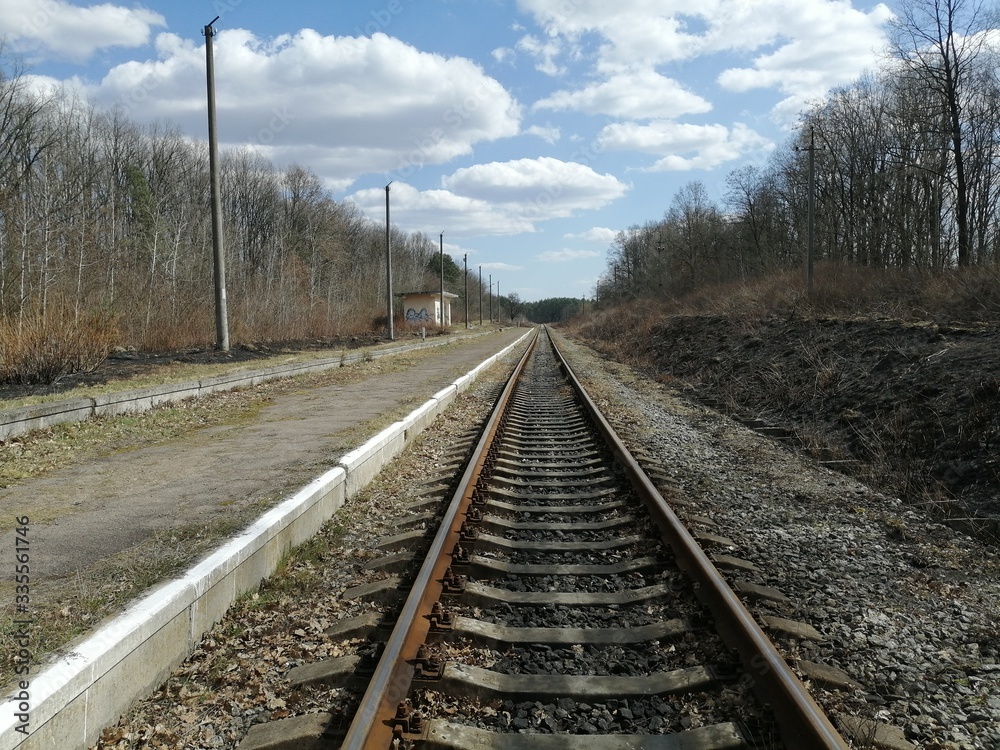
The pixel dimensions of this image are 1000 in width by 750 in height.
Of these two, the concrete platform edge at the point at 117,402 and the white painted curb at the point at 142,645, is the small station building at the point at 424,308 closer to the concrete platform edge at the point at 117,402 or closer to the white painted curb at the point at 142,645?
the concrete platform edge at the point at 117,402

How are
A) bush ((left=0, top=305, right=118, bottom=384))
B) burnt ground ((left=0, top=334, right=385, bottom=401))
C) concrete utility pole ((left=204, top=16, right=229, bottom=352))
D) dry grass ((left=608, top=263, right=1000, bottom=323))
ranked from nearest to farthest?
burnt ground ((left=0, top=334, right=385, bottom=401))
bush ((left=0, top=305, right=118, bottom=384))
dry grass ((left=608, top=263, right=1000, bottom=323))
concrete utility pole ((left=204, top=16, right=229, bottom=352))

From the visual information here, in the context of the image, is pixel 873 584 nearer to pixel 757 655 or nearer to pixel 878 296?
pixel 757 655

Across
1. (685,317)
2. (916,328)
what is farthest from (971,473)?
(685,317)

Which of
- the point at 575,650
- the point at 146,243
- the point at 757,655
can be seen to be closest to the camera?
the point at 757,655

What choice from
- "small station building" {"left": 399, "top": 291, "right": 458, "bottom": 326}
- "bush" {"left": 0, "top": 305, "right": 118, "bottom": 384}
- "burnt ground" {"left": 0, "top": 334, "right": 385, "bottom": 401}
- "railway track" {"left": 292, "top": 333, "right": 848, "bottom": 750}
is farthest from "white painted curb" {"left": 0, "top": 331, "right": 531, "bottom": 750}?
"small station building" {"left": 399, "top": 291, "right": 458, "bottom": 326}

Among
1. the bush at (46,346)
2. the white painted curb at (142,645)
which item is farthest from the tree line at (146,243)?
the white painted curb at (142,645)

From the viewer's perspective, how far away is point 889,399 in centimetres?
949

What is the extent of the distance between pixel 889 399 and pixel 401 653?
867 centimetres

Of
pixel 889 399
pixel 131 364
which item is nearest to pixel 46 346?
pixel 131 364

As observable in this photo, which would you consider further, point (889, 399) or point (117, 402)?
point (117, 402)

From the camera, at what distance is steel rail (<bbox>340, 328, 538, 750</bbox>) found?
8.52ft

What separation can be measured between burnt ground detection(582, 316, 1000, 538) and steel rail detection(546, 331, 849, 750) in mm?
2698

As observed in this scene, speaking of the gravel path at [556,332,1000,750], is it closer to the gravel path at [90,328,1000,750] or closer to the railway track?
the gravel path at [90,328,1000,750]

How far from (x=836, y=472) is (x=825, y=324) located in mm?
9107
